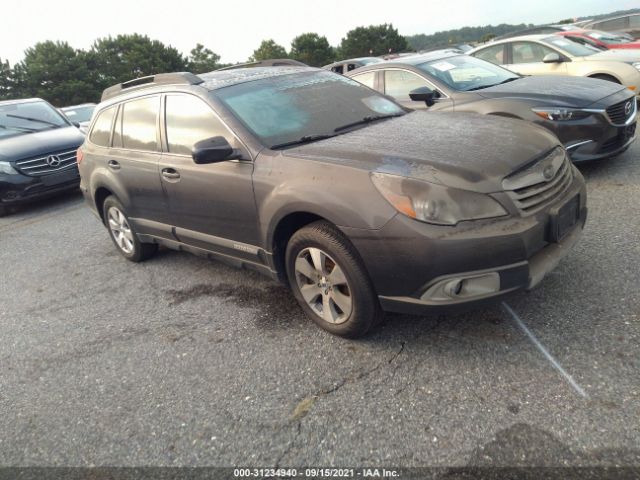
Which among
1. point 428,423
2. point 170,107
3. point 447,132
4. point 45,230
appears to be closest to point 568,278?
point 447,132

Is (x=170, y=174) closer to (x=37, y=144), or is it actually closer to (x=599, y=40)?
(x=37, y=144)

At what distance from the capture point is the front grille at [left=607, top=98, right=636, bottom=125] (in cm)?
520

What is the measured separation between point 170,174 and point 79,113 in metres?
10.4

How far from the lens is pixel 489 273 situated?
2.54 metres

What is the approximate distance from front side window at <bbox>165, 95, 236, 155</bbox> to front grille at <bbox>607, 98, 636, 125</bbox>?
412 centimetres

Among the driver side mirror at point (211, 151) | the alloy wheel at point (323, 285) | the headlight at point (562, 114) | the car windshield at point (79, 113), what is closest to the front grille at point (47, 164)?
the car windshield at point (79, 113)

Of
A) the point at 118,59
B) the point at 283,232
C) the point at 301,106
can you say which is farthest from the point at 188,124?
the point at 118,59

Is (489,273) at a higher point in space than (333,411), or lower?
higher

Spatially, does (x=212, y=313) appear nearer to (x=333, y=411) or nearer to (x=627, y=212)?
(x=333, y=411)

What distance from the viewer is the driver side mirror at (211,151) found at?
3.17 metres

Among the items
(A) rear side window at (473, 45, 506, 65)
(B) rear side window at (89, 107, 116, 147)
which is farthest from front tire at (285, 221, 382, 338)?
(A) rear side window at (473, 45, 506, 65)

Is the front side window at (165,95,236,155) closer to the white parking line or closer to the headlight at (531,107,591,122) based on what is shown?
the white parking line

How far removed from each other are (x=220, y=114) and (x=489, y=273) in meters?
2.12

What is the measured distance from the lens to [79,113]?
12.6 metres
